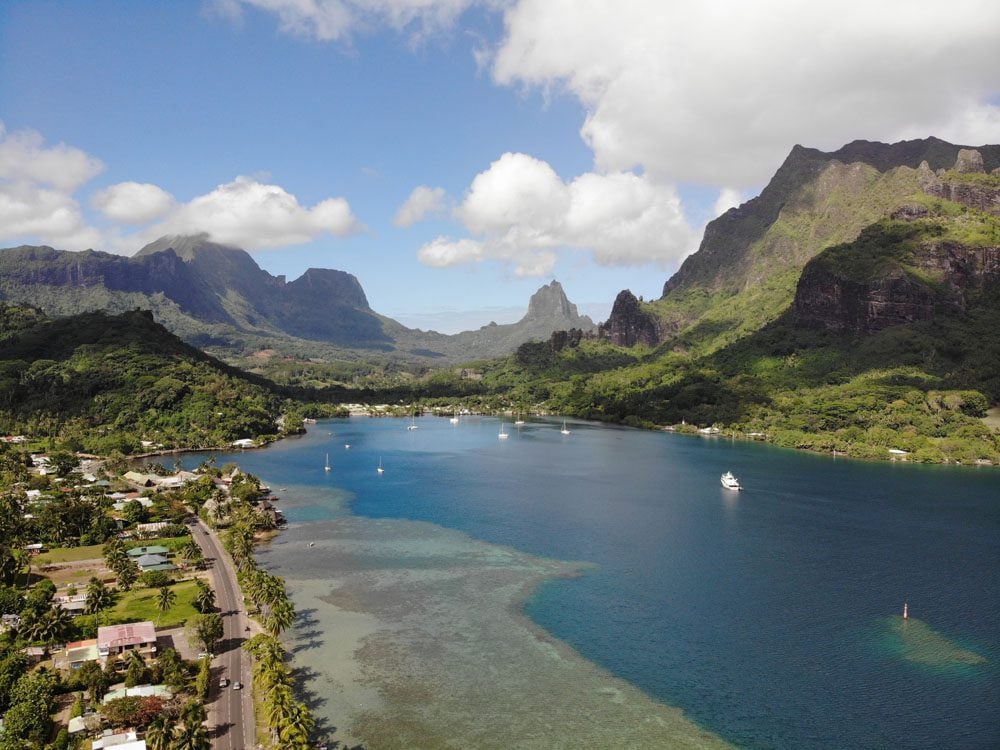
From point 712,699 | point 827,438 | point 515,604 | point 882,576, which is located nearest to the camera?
point 712,699

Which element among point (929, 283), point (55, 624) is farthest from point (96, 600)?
point (929, 283)

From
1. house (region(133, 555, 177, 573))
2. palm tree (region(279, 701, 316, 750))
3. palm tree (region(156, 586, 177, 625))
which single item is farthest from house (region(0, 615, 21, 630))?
palm tree (region(279, 701, 316, 750))

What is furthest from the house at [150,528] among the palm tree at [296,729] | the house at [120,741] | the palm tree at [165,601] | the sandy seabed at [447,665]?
the palm tree at [296,729]

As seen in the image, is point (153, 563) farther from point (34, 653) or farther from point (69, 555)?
point (34, 653)

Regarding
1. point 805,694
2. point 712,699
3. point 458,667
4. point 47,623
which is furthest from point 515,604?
point 47,623

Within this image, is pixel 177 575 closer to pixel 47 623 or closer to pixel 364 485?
pixel 47 623

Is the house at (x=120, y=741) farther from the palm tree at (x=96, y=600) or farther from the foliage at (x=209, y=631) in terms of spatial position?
the palm tree at (x=96, y=600)
